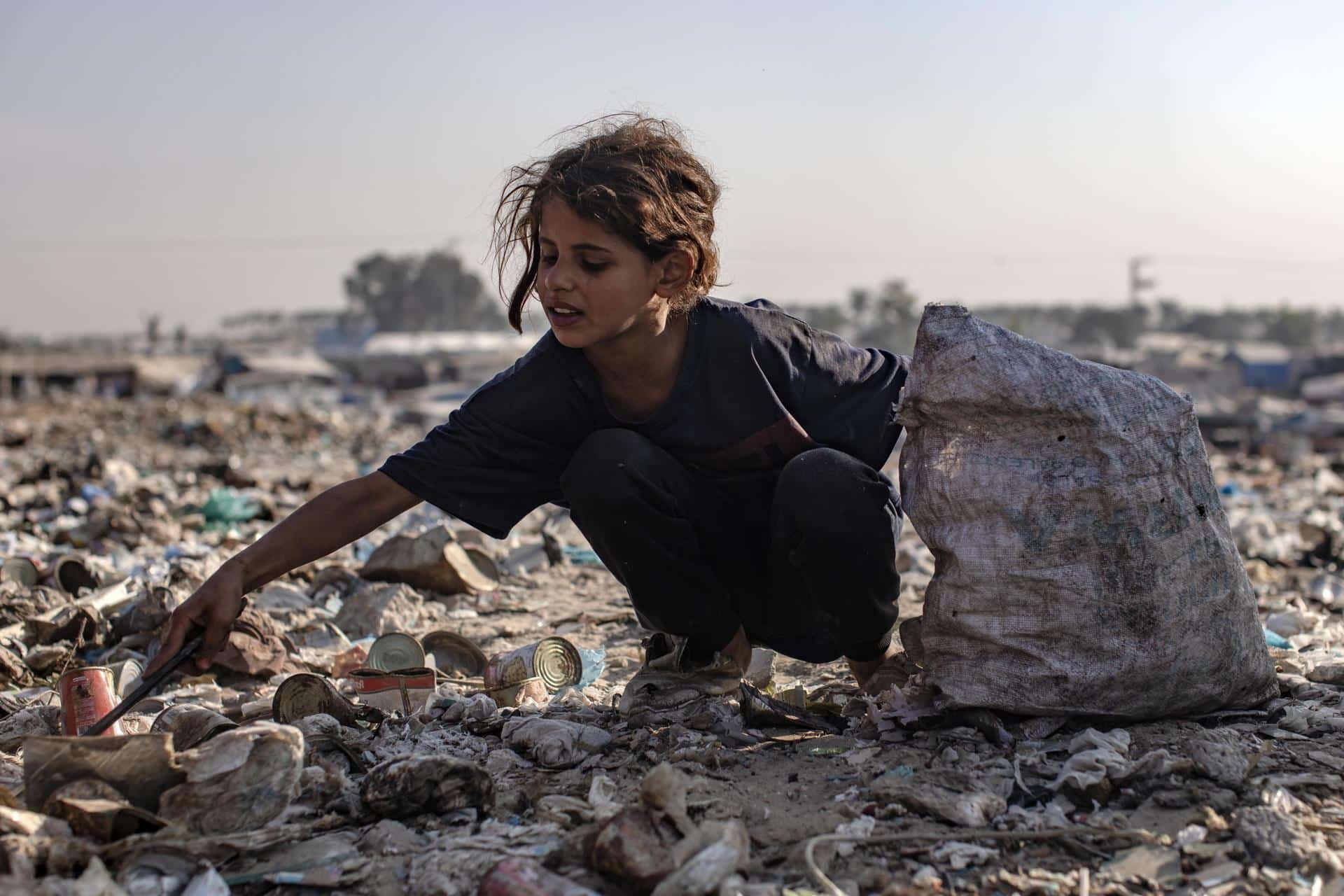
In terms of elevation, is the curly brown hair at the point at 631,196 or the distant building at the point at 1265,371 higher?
the curly brown hair at the point at 631,196

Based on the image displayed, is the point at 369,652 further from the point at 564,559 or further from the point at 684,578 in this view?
the point at 564,559

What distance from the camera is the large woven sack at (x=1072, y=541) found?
2.04m

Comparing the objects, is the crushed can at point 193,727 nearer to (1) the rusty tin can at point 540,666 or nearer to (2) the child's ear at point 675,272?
(1) the rusty tin can at point 540,666

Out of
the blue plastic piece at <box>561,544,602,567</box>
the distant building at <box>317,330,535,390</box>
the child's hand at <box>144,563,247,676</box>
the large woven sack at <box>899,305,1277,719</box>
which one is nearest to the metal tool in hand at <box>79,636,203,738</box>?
the child's hand at <box>144,563,247,676</box>

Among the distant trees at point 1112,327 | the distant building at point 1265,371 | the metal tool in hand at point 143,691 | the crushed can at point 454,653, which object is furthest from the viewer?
the distant trees at point 1112,327

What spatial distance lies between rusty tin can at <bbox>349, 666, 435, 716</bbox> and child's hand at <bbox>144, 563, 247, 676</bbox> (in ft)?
1.54

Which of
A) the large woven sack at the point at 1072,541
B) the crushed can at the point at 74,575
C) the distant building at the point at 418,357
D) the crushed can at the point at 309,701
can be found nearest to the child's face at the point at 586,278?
the large woven sack at the point at 1072,541

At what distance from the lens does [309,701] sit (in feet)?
7.77

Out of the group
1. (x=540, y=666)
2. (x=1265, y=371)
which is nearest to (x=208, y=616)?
(x=540, y=666)

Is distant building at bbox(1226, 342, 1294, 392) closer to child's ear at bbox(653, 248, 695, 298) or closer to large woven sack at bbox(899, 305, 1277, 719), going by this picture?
large woven sack at bbox(899, 305, 1277, 719)

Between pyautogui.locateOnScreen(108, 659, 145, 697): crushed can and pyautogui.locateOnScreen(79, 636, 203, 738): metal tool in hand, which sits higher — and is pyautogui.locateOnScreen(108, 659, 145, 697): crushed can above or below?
below

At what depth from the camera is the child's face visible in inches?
86.6

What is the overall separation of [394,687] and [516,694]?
0.88 ft

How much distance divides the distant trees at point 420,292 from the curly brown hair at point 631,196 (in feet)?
278
